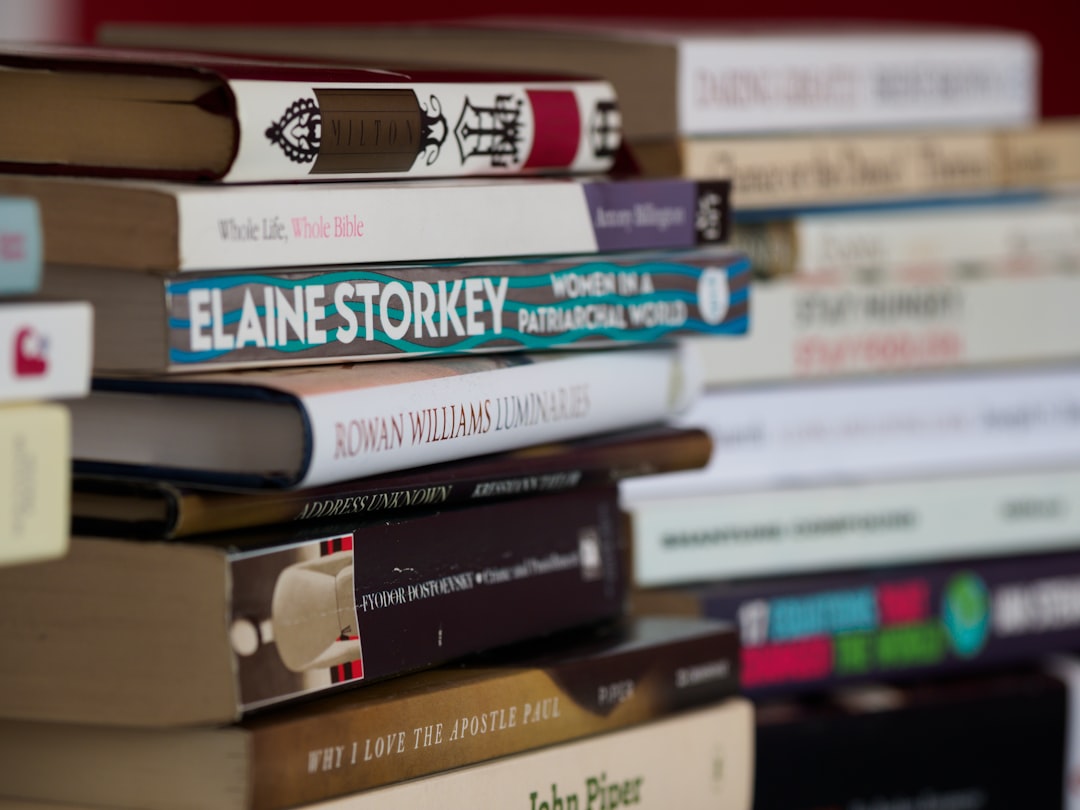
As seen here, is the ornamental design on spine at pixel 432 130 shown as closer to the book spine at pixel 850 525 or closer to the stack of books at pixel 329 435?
the stack of books at pixel 329 435

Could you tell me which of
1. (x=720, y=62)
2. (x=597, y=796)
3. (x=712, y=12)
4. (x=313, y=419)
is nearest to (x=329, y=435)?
(x=313, y=419)

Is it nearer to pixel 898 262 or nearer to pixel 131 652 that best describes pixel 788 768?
pixel 898 262

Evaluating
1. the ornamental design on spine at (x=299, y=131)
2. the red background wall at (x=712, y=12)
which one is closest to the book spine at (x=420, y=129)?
the ornamental design on spine at (x=299, y=131)

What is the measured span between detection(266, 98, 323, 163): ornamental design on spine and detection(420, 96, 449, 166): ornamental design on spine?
2.0 inches

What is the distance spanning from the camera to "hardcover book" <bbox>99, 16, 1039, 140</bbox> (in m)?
0.79

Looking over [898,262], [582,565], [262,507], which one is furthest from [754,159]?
[262,507]

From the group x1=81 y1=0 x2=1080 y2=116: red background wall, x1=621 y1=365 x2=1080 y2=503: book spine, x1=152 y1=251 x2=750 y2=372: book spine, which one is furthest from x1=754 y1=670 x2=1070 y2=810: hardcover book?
x1=81 y1=0 x2=1080 y2=116: red background wall

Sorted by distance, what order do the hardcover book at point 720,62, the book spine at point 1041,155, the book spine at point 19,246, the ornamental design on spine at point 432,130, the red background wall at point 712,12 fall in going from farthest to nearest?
1. the red background wall at point 712,12
2. the book spine at point 1041,155
3. the hardcover book at point 720,62
4. the ornamental design on spine at point 432,130
5. the book spine at point 19,246

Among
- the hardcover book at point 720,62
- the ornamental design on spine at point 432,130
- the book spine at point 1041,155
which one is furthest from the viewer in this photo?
the book spine at point 1041,155

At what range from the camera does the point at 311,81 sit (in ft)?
1.77

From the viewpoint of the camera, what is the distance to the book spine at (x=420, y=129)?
53 cm

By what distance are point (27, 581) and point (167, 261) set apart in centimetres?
12

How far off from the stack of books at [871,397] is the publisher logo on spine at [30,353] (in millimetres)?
377

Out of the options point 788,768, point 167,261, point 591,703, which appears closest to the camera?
point 167,261
